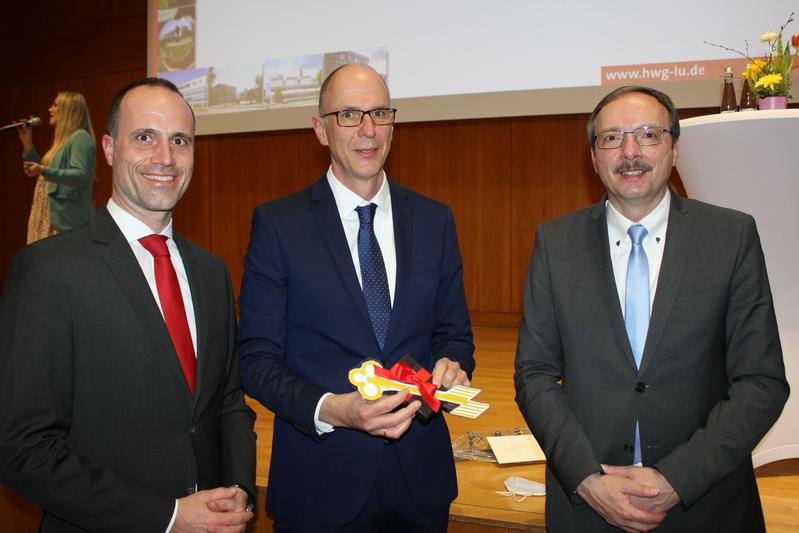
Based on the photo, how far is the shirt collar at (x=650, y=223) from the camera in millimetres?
1646

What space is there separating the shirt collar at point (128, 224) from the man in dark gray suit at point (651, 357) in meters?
0.97

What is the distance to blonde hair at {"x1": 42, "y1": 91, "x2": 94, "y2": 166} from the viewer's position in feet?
14.7

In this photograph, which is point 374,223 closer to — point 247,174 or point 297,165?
point 297,165

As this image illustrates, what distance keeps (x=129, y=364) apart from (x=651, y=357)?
1.17m

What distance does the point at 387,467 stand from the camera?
1.62 metres

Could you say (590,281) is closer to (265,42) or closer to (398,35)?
(398,35)

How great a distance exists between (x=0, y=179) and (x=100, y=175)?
169 centimetres

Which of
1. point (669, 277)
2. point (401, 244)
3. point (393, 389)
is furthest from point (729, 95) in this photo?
point (393, 389)

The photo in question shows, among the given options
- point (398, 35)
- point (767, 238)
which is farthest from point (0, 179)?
point (767, 238)

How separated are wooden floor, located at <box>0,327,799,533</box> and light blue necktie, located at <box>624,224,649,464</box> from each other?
1.45 ft

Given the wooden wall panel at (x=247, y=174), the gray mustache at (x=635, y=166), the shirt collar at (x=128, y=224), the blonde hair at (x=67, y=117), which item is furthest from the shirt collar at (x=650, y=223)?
the wooden wall panel at (x=247, y=174)

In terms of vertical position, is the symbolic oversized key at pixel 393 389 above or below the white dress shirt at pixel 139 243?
below

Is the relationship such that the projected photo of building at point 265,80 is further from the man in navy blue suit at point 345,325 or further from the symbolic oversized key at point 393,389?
the symbolic oversized key at point 393,389

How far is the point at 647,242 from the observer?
1.65 m
